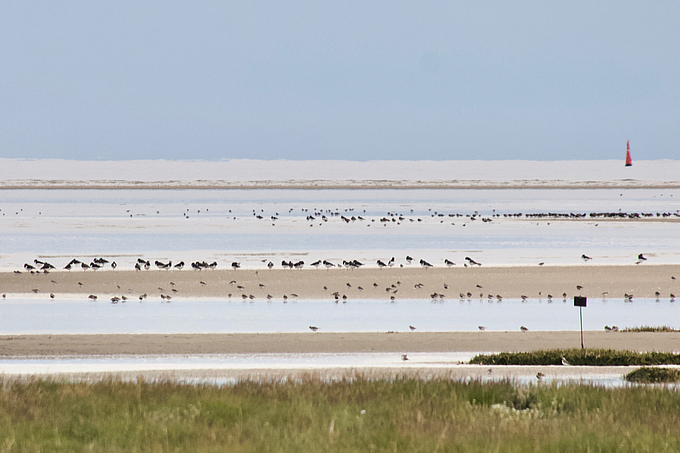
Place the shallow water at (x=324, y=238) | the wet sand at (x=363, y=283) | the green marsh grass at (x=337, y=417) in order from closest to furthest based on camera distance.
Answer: the green marsh grass at (x=337, y=417) → the wet sand at (x=363, y=283) → the shallow water at (x=324, y=238)

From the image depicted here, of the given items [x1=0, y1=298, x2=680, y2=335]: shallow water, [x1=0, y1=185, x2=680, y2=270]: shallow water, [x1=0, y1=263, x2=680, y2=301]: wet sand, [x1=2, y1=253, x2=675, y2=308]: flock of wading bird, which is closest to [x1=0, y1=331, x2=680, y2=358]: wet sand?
[x1=0, y1=298, x2=680, y2=335]: shallow water

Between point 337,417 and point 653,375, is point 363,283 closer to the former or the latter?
point 653,375

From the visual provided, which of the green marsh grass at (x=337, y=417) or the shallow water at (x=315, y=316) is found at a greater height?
the green marsh grass at (x=337, y=417)

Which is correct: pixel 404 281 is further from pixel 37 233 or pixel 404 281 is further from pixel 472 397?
A: pixel 37 233

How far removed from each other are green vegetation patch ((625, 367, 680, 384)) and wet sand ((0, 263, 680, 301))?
10.9 m

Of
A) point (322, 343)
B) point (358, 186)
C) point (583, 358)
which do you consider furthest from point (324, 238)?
point (358, 186)

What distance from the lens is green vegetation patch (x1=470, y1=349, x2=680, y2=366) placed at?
36.9ft

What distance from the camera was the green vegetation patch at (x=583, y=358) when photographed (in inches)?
443

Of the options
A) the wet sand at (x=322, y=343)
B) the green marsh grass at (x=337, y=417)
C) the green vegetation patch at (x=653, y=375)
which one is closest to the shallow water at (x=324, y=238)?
the wet sand at (x=322, y=343)

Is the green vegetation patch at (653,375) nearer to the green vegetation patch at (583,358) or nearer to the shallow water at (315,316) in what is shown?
the green vegetation patch at (583,358)

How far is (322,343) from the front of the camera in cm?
1417

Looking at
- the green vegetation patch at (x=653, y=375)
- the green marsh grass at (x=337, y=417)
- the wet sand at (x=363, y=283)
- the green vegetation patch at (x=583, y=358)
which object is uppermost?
the green marsh grass at (x=337, y=417)

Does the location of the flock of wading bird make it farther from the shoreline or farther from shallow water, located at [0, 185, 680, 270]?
the shoreline

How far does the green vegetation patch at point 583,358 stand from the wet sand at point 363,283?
881 centimetres
